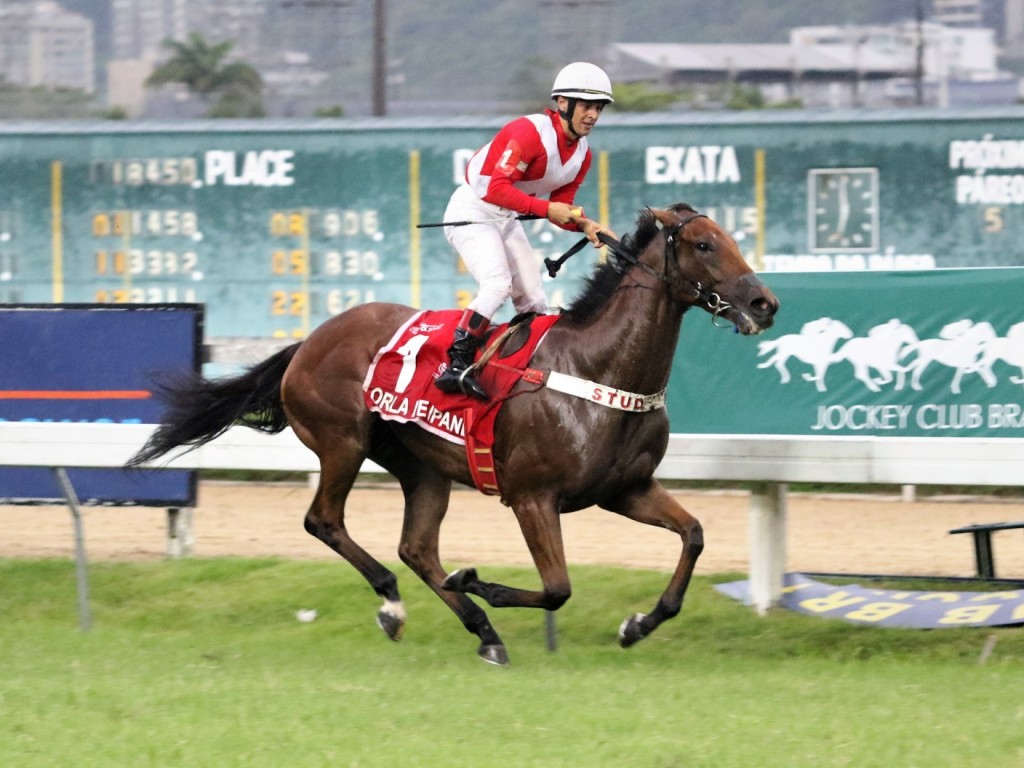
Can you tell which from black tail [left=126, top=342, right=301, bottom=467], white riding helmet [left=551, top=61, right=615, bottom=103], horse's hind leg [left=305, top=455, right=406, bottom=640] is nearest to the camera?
white riding helmet [left=551, top=61, right=615, bottom=103]

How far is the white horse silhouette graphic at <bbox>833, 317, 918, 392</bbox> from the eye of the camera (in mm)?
8211

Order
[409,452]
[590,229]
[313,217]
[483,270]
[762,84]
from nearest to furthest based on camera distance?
[590,229], [483,270], [409,452], [313,217], [762,84]

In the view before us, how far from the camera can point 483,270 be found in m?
6.77

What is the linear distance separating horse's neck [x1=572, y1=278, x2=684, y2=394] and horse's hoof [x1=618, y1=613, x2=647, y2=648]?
0.86 metres

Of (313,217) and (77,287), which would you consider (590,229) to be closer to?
(313,217)

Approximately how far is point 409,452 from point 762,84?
23.0 metres

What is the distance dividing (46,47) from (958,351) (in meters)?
25.6

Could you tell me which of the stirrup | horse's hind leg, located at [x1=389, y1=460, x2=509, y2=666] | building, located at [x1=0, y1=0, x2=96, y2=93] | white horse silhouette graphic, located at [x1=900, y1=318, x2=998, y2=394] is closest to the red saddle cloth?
the stirrup

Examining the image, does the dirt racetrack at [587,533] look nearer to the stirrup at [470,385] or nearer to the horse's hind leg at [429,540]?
the horse's hind leg at [429,540]

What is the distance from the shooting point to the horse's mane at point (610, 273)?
20.9 ft

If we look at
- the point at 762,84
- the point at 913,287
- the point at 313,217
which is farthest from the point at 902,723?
the point at 762,84

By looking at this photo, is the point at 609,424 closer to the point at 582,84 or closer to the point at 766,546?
the point at 582,84

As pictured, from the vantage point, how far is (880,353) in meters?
8.37

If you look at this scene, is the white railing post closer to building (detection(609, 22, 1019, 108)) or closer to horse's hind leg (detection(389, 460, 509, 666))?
horse's hind leg (detection(389, 460, 509, 666))
